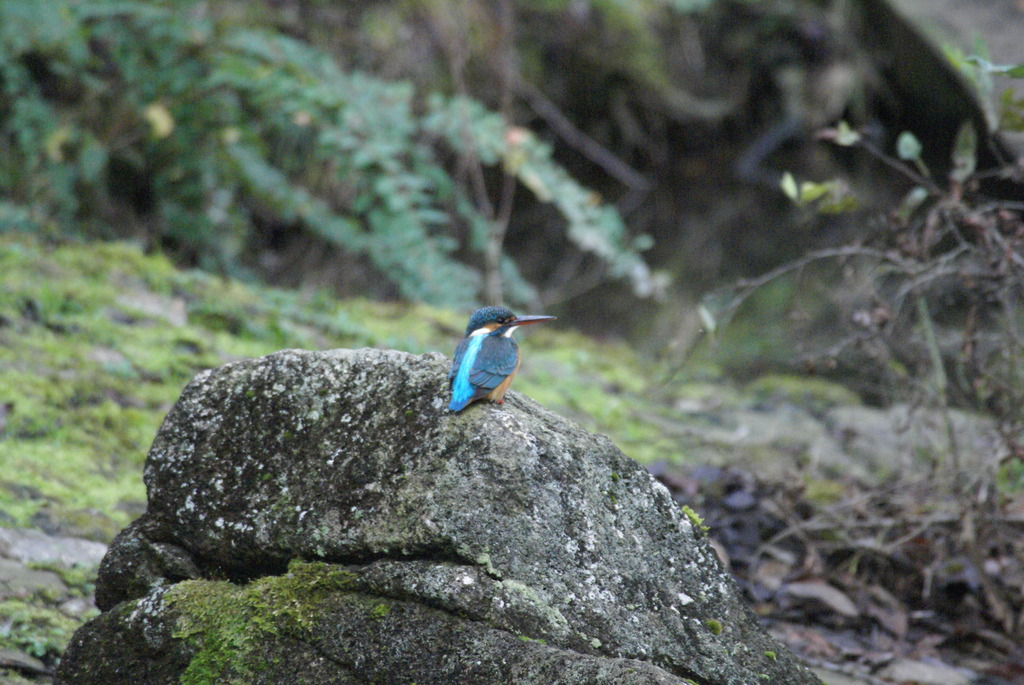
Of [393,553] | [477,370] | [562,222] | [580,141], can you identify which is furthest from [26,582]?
[580,141]

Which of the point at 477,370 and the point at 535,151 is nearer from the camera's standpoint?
the point at 477,370

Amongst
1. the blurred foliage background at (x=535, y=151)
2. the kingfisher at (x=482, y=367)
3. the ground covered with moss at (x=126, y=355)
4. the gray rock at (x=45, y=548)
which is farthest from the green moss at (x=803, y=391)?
the gray rock at (x=45, y=548)

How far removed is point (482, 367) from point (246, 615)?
82 cm

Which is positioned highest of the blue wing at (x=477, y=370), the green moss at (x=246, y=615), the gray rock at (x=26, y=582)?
the blue wing at (x=477, y=370)

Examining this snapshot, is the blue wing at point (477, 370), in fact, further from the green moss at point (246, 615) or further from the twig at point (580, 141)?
the twig at point (580, 141)

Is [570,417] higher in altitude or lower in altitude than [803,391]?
lower

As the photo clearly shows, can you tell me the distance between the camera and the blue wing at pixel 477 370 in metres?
2.30

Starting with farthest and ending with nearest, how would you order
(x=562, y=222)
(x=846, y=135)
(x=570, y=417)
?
(x=562, y=222) → (x=570, y=417) → (x=846, y=135)

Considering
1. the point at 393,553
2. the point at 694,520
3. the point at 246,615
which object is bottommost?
the point at 246,615

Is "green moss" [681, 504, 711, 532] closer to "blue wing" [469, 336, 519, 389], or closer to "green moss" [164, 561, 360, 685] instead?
"blue wing" [469, 336, 519, 389]

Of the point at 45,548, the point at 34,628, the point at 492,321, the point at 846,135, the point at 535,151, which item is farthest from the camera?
the point at 535,151

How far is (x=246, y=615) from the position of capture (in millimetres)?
2178

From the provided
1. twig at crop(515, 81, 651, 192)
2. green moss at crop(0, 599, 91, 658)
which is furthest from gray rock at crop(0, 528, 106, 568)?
twig at crop(515, 81, 651, 192)

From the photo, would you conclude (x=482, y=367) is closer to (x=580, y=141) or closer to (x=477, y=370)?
(x=477, y=370)
